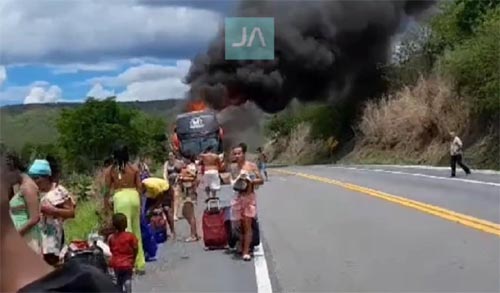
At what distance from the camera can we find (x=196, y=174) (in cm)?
→ 1510

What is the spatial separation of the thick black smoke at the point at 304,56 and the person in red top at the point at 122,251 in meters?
37.3

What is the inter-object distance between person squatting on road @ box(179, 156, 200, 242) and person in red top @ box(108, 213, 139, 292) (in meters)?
4.56

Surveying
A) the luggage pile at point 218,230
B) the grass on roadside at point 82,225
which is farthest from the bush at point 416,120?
the luggage pile at point 218,230

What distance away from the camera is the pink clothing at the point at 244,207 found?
11945 mm

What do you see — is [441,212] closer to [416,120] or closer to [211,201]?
[211,201]

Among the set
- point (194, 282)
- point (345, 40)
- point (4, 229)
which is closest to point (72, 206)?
point (194, 282)

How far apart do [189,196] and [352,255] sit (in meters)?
3.54

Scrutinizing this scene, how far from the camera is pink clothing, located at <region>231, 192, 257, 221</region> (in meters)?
11.9

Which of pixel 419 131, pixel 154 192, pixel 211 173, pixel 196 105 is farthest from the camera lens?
pixel 419 131

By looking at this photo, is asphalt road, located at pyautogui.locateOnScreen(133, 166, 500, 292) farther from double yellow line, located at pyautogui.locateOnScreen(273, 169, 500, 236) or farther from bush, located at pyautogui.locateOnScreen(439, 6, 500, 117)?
bush, located at pyautogui.locateOnScreen(439, 6, 500, 117)

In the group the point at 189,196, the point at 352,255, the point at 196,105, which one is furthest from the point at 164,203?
the point at 196,105

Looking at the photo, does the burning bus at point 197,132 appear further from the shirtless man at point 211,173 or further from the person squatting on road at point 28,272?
the person squatting on road at point 28,272

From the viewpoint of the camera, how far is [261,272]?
10.6 metres

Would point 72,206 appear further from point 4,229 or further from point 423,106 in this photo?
point 423,106
